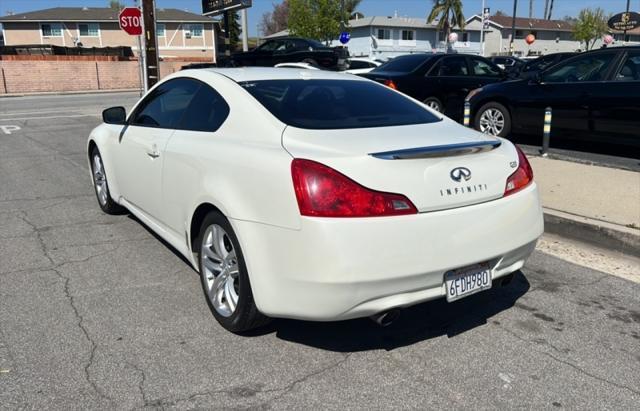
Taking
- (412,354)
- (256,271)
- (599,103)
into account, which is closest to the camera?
(256,271)

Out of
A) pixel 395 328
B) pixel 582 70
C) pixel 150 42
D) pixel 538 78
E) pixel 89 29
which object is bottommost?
pixel 395 328

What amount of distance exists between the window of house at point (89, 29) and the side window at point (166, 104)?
56.0 metres

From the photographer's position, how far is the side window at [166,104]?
4238 mm

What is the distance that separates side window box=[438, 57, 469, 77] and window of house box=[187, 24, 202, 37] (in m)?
49.3

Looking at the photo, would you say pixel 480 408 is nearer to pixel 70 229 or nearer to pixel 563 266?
pixel 563 266

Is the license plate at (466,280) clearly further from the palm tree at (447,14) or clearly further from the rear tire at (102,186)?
the palm tree at (447,14)

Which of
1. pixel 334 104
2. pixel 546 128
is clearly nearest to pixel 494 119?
pixel 546 128

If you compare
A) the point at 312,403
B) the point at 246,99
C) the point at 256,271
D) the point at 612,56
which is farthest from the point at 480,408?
the point at 612,56

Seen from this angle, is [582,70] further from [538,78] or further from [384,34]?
[384,34]

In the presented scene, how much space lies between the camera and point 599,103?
804 cm

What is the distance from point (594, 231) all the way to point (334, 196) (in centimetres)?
343

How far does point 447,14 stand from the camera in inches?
2537

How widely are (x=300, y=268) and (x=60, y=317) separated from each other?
1817 millimetres

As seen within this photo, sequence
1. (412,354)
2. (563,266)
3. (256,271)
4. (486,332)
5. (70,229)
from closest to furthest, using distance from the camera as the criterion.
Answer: (256,271), (412,354), (486,332), (563,266), (70,229)
